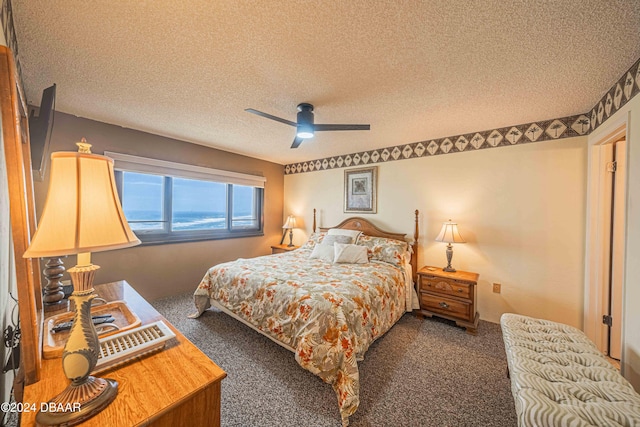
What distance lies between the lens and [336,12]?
1.27 metres

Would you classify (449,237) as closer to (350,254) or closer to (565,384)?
(350,254)

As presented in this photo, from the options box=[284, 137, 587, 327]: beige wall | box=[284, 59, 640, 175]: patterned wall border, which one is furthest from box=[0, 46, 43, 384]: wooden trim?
box=[284, 137, 587, 327]: beige wall

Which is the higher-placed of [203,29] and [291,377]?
[203,29]

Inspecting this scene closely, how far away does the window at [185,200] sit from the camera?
322 centimetres

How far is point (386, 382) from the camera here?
1887mm

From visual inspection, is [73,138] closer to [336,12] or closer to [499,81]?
[336,12]

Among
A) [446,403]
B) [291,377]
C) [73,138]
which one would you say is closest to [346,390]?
[291,377]

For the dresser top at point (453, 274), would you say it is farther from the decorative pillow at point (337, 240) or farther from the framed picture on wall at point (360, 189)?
the framed picture on wall at point (360, 189)

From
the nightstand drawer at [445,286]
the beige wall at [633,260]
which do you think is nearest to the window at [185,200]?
the nightstand drawer at [445,286]

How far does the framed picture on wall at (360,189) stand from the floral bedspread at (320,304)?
3.79 ft

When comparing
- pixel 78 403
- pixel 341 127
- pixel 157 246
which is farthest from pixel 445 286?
pixel 157 246

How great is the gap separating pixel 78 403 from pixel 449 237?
3.17 m

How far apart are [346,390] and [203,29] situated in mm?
2392

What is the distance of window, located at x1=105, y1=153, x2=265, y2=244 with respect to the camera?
3.22 metres
